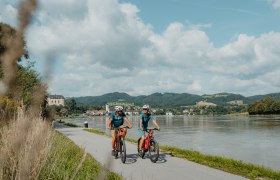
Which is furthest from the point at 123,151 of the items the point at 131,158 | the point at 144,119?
the point at 144,119

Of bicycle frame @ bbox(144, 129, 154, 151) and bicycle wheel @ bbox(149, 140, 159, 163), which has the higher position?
bicycle frame @ bbox(144, 129, 154, 151)

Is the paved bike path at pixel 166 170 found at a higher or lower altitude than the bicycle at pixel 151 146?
lower

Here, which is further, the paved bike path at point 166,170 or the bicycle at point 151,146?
the bicycle at point 151,146

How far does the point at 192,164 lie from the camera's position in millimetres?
12352

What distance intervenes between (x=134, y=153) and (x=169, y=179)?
5.88 m

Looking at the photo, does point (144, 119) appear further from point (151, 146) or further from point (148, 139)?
point (151, 146)

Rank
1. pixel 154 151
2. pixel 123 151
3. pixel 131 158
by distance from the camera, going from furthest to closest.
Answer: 1. pixel 131 158
2. pixel 154 151
3. pixel 123 151

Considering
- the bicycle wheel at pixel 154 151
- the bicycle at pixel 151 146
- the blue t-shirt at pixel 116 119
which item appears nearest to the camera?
the bicycle wheel at pixel 154 151

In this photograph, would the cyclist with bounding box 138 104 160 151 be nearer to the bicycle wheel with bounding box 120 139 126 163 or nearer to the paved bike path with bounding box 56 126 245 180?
the bicycle wheel with bounding box 120 139 126 163

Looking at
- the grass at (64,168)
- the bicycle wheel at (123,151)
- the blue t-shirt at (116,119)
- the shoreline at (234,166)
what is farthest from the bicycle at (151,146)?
the grass at (64,168)

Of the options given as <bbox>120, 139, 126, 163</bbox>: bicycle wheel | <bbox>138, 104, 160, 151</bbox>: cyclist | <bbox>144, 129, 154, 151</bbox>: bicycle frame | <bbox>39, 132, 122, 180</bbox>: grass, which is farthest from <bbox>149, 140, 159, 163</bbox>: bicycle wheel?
<bbox>39, 132, 122, 180</bbox>: grass

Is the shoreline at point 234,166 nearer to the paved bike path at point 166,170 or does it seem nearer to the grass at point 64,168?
the paved bike path at point 166,170

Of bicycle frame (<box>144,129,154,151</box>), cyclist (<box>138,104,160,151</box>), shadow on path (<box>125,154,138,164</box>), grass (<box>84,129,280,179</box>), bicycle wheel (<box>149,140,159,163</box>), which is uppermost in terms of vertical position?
cyclist (<box>138,104,160,151</box>)

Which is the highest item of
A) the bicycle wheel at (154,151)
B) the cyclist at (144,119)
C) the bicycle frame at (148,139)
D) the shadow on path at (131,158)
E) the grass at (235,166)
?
the cyclist at (144,119)
